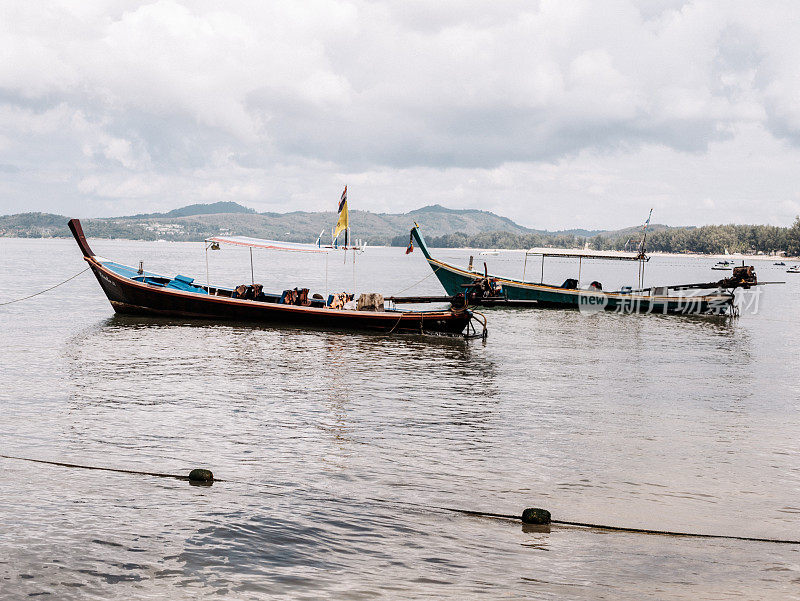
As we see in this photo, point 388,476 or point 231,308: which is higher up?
point 231,308

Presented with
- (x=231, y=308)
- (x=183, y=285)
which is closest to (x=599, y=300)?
(x=231, y=308)

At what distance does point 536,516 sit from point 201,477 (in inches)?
207

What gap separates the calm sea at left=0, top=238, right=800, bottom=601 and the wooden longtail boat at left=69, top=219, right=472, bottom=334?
7.24 m

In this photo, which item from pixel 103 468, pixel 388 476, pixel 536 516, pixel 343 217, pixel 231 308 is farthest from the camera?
pixel 343 217

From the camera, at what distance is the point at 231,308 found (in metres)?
35.1

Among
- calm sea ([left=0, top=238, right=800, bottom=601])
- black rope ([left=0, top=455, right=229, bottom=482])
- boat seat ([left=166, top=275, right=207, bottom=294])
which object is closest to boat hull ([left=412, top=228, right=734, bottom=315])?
boat seat ([left=166, top=275, right=207, bottom=294])

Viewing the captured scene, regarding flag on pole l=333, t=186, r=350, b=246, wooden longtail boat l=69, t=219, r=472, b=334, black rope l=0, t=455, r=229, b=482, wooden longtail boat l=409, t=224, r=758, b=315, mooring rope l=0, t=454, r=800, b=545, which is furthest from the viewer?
wooden longtail boat l=409, t=224, r=758, b=315

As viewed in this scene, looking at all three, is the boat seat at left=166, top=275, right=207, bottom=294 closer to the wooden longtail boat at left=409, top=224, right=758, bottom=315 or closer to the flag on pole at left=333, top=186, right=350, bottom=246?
the flag on pole at left=333, top=186, right=350, bottom=246

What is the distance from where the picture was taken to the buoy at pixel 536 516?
29.4 feet

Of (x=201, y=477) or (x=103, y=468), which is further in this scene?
(x=103, y=468)

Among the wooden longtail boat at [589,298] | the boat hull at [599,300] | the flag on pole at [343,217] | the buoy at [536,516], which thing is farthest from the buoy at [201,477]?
the boat hull at [599,300]

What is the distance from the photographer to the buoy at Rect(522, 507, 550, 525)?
895cm

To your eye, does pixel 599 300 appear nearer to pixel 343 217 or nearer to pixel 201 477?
pixel 343 217

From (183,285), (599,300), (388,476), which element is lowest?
(388,476)
